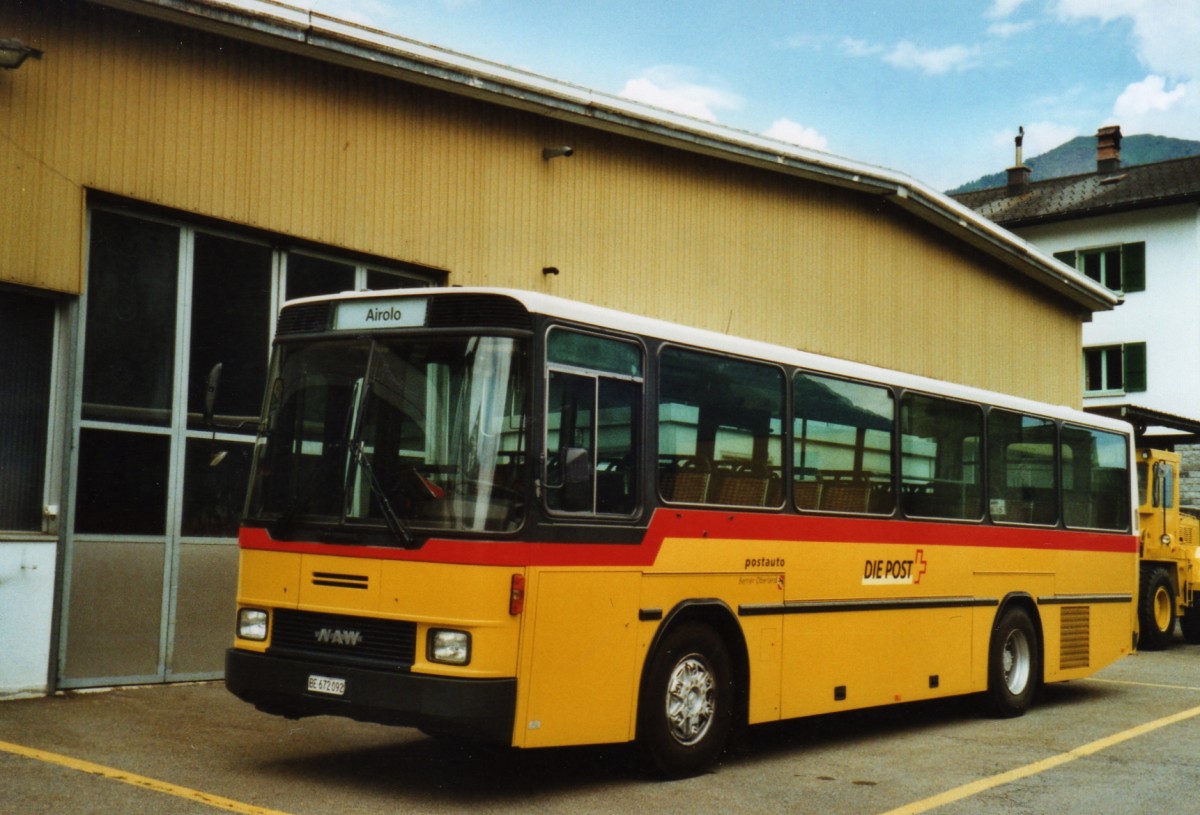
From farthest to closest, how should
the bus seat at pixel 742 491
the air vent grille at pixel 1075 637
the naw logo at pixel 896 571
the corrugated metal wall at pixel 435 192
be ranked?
the air vent grille at pixel 1075 637 < the corrugated metal wall at pixel 435 192 < the naw logo at pixel 896 571 < the bus seat at pixel 742 491

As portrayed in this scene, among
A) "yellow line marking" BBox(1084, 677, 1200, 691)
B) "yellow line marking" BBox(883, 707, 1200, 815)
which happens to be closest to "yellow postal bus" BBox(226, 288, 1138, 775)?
"yellow line marking" BBox(883, 707, 1200, 815)

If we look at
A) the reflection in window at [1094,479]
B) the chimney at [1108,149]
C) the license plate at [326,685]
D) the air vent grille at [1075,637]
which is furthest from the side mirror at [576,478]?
the chimney at [1108,149]

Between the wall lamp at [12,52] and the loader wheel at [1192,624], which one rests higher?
the wall lamp at [12,52]

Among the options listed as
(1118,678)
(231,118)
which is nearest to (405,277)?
(231,118)

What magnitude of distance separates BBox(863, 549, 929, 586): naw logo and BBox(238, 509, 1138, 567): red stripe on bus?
15 centimetres

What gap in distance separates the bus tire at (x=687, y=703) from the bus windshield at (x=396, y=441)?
1.49 meters

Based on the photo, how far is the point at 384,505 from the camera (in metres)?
7.31

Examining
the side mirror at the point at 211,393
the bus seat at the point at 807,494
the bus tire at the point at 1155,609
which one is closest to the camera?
the side mirror at the point at 211,393

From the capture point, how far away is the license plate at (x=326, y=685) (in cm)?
722

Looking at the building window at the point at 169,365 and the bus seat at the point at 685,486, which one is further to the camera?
the building window at the point at 169,365

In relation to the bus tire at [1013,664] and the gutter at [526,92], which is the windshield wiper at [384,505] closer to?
the gutter at [526,92]

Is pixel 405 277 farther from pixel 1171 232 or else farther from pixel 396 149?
pixel 1171 232

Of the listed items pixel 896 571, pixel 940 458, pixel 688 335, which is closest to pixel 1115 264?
pixel 940 458

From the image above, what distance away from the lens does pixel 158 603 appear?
11.0 meters
